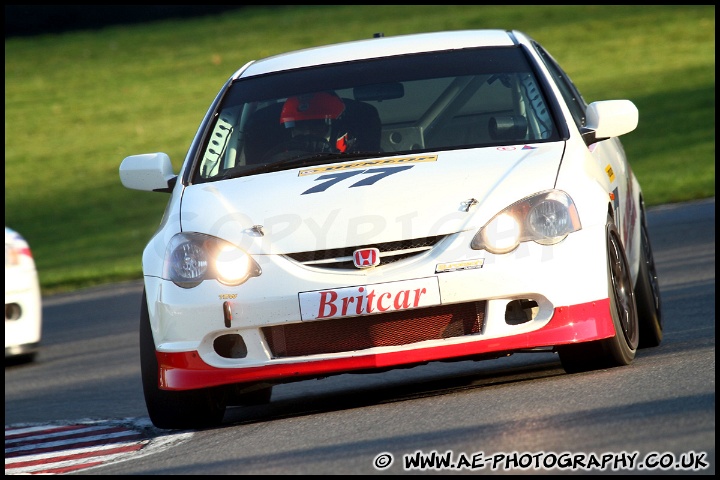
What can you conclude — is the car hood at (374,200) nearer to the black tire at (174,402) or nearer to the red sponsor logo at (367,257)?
the red sponsor logo at (367,257)

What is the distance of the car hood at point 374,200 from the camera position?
6.14 metres

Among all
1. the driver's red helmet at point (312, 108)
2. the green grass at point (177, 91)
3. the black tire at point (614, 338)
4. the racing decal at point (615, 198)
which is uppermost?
the driver's red helmet at point (312, 108)

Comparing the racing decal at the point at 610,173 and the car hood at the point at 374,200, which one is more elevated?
the car hood at the point at 374,200

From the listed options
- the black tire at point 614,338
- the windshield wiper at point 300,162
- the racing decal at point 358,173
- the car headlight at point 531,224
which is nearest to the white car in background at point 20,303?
the windshield wiper at point 300,162

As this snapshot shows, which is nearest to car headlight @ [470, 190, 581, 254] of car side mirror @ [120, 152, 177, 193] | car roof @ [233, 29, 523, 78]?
car roof @ [233, 29, 523, 78]

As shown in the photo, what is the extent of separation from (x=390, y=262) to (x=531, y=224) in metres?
0.62

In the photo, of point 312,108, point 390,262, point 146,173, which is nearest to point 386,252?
point 390,262

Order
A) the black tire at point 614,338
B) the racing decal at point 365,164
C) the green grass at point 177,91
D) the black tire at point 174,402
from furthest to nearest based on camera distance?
1. the green grass at point 177,91
2. the racing decal at point 365,164
3. the black tire at point 174,402
4. the black tire at point 614,338

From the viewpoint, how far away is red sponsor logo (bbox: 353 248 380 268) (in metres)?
6.09

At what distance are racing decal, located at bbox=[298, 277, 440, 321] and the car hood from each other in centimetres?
21

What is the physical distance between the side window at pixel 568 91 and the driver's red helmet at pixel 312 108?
116cm

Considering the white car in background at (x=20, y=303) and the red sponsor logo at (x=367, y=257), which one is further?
the white car in background at (x=20, y=303)

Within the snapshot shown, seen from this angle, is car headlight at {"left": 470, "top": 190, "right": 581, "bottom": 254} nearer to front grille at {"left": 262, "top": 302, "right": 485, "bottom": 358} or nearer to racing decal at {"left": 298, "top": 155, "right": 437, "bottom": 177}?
front grille at {"left": 262, "top": 302, "right": 485, "bottom": 358}

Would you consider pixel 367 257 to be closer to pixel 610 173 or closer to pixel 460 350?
pixel 460 350
